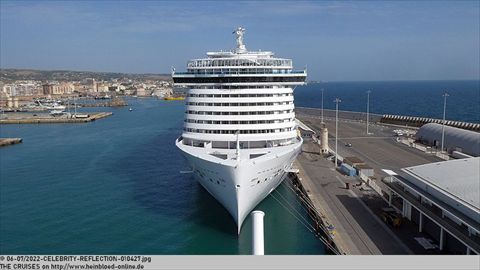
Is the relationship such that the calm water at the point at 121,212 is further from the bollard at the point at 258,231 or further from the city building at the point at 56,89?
the city building at the point at 56,89

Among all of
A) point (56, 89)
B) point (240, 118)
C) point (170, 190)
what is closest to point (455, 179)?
point (240, 118)

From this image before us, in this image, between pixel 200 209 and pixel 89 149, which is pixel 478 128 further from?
pixel 89 149

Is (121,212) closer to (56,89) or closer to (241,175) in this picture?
(241,175)

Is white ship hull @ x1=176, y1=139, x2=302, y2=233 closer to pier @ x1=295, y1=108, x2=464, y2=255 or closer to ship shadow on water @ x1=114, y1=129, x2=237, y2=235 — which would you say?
ship shadow on water @ x1=114, y1=129, x2=237, y2=235

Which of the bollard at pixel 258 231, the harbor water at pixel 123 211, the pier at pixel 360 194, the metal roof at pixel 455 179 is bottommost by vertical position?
the harbor water at pixel 123 211

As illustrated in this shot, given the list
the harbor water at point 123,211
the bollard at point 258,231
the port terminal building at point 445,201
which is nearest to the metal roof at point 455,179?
the port terminal building at point 445,201
